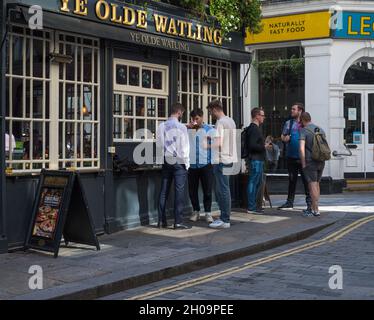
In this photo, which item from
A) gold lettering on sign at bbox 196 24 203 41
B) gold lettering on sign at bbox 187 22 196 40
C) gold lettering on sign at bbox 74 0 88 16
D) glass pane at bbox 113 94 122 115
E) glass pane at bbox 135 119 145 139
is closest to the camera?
gold lettering on sign at bbox 74 0 88 16

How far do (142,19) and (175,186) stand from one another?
2.71m

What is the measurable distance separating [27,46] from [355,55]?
11.1 metres

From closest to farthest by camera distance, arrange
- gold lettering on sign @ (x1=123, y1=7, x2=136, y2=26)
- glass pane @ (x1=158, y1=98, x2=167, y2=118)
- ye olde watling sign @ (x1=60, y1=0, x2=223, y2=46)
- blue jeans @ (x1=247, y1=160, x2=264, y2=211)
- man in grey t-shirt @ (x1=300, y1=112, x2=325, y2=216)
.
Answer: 1. ye olde watling sign @ (x1=60, y1=0, x2=223, y2=46)
2. gold lettering on sign @ (x1=123, y1=7, x2=136, y2=26)
3. glass pane @ (x1=158, y1=98, x2=167, y2=118)
4. man in grey t-shirt @ (x1=300, y1=112, x2=325, y2=216)
5. blue jeans @ (x1=247, y1=160, x2=264, y2=211)

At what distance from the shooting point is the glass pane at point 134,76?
9.48m

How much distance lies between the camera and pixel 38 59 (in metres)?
7.98

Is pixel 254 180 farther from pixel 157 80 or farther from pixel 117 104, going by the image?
pixel 117 104

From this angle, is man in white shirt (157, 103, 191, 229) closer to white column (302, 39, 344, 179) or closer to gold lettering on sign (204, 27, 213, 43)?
gold lettering on sign (204, 27, 213, 43)

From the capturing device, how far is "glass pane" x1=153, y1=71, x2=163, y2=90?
997cm

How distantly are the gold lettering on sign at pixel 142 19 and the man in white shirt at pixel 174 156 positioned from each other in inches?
54.3

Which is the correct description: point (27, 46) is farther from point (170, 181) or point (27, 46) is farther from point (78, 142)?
point (170, 181)

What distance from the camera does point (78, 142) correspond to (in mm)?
8680

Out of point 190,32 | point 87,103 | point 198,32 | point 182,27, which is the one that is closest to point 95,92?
point 87,103

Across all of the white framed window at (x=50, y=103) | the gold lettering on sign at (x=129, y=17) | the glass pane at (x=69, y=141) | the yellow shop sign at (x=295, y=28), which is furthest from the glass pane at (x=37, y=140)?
the yellow shop sign at (x=295, y=28)

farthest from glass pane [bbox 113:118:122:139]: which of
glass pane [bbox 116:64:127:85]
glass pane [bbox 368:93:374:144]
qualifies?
glass pane [bbox 368:93:374:144]
